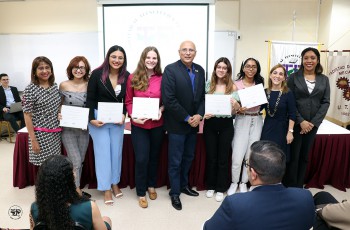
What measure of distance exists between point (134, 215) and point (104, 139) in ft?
2.54

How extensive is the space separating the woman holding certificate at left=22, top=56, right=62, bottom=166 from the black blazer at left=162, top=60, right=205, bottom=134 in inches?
39.9

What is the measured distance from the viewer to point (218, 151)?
10.0ft

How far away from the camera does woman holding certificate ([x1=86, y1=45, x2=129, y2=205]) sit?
2740 millimetres

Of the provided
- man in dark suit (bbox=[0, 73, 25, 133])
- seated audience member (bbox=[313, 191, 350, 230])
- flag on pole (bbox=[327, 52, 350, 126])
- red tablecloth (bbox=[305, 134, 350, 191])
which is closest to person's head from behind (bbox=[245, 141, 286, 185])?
seated audience member (bbox=[313, 191, 350, 230])

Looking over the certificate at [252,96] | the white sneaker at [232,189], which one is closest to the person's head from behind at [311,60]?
the certificate at [252,96]

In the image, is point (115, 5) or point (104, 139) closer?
point (104, 139)

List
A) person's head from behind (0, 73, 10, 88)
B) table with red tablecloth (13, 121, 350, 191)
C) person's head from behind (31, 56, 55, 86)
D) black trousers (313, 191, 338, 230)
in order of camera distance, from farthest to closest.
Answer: person's head from behind (0, 73, 10, 88) → table with red tablecloth (13, 121, 350, 191) → person's head from behind (31, 56, 55, 86) → black trousers (313, 191, 338, 230)

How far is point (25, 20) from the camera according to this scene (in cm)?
617

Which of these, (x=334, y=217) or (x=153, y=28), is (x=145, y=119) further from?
(x=153, y=28)

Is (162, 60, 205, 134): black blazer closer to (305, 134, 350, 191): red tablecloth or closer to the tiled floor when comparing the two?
the tiled floor

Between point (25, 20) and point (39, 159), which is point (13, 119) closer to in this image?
point (25, 20)

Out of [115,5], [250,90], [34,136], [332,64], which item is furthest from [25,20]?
[332,64]

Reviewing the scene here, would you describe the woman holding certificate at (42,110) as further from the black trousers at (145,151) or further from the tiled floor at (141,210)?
the black trousers at (145,151)

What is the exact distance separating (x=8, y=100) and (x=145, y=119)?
164 inches
